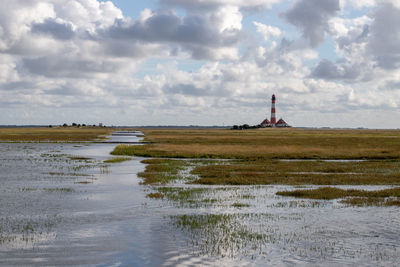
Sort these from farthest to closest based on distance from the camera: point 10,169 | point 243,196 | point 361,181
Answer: point 10,169 < point 361,181 < point 243,196

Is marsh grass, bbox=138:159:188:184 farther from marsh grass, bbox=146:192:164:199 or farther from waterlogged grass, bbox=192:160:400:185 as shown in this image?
marsh grass, bbox=146:192:164:199

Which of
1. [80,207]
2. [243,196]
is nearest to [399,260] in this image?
[243,196]

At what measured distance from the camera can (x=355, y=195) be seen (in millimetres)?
27094

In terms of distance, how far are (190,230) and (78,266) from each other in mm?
5679

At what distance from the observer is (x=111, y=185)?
31.3m

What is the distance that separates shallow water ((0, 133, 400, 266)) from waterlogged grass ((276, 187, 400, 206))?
1.35m

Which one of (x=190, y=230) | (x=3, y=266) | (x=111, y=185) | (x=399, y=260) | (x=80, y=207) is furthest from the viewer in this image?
(x=111, y=185)

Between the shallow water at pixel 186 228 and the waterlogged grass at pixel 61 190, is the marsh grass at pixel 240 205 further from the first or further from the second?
the waterlogged grass at pixel 61 190

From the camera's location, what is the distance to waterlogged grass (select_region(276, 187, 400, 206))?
24.7 metres

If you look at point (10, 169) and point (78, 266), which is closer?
point (78, 266)

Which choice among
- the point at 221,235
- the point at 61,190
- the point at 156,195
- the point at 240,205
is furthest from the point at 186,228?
the point at 61,190

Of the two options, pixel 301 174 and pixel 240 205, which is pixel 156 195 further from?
pixel 301 174

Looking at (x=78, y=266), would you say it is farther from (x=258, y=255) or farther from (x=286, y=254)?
(x=286, y=254)

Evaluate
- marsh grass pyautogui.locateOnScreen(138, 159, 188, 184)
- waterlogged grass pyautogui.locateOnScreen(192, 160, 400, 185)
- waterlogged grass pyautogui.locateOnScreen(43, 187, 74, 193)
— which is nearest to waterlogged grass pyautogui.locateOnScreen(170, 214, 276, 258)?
waterlogged grass pyautogui.locateOnScreen(43, 187, 74, 193)
